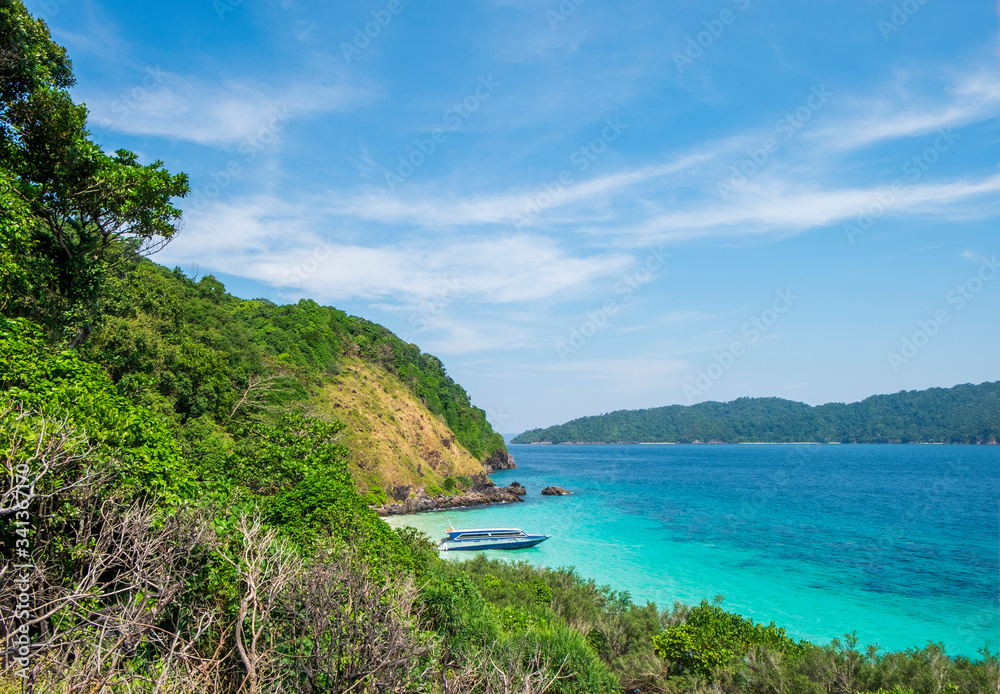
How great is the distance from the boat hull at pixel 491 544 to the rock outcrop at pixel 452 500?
1175cm

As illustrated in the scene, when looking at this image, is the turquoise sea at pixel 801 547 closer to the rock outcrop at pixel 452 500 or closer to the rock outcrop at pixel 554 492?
the rock outcrop at pixel 554 492

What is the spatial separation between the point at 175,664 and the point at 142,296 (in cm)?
3047

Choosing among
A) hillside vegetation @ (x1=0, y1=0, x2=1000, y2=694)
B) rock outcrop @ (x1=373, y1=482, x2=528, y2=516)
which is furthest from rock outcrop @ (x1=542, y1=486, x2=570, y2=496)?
hillside vegetation @ (x1=0, y1=0, x2=1000, y2=694)

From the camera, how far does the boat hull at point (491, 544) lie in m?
33.3

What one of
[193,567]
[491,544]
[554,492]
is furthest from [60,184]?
[554,492]

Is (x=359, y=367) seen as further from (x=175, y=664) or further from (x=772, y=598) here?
(x=175, y=664)

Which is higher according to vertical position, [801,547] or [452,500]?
[452,500]

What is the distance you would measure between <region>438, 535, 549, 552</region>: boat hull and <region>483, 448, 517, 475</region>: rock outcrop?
5514 centimetres

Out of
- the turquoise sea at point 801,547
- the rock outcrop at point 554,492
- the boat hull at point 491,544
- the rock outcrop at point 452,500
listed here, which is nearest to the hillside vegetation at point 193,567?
the turquoise sea at point 801,547

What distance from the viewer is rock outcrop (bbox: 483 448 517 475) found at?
92.5 m

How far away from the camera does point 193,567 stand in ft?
25.4

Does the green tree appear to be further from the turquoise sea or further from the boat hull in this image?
the boat hull

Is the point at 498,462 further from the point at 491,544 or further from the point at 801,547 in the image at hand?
the point at 801,547

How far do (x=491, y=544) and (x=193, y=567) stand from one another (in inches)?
1113
